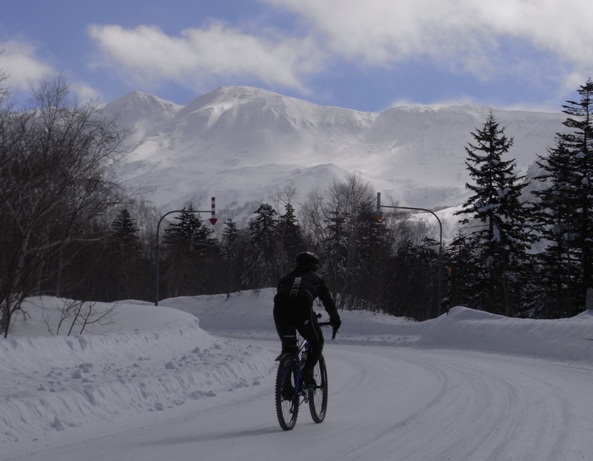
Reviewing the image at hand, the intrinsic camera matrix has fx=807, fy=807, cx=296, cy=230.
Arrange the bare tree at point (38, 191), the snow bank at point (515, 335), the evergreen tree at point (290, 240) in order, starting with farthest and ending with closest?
the evergreen tree at point (290, 240)
the snow bank at point (515, 335)
the bare tree at point (38, 191)

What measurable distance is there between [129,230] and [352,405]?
78319 millimetres

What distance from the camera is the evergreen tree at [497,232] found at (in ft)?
160

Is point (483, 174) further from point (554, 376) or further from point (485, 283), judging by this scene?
point (554, 376)

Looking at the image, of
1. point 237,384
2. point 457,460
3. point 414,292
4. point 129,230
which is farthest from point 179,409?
point 129,230

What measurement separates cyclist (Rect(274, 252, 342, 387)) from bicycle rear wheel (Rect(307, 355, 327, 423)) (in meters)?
0.22

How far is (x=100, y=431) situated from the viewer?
8914 millimetres

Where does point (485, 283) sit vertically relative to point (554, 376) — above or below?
above

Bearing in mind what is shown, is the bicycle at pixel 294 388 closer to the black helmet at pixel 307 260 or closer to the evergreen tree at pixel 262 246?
the black helmet at pixel 307 260

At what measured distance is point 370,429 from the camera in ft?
29.6

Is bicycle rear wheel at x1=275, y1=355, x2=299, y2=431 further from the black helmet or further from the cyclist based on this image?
the black helmet

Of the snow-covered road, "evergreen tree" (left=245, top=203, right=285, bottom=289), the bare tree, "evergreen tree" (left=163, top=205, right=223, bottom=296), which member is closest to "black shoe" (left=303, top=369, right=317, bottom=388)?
the snow-covered road

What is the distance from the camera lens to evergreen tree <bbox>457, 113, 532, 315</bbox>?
4888 cm

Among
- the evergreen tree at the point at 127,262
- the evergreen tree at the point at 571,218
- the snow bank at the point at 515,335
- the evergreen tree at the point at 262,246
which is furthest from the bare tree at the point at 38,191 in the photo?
the evergreen tree at the point at 262,246

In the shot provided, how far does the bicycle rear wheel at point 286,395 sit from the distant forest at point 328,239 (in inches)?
388
